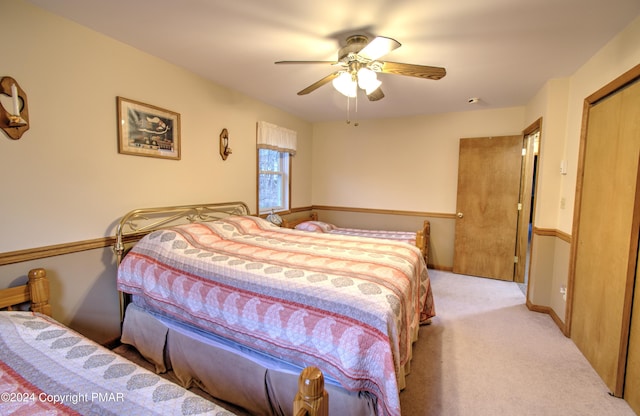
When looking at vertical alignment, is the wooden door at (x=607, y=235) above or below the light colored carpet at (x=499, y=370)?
above

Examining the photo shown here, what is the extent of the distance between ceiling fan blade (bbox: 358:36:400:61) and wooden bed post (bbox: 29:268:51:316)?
2468mm

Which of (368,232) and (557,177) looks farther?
(368,232)

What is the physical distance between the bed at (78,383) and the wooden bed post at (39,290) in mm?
417

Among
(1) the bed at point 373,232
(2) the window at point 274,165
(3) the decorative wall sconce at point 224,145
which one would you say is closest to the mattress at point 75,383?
(3) the decorative wall sconce at point 224,145

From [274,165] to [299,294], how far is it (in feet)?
9.84

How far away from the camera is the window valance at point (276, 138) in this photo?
371cm

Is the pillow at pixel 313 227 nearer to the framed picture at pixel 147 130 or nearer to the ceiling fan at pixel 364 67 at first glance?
the framed picture at pixel 147 130

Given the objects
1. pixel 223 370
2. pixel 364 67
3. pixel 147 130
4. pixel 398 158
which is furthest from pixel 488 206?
pixel 147 130

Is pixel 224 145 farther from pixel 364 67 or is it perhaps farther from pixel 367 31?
pixel 367 31

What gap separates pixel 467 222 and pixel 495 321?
5.45 ft

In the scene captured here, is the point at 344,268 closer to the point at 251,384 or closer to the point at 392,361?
the point at 392,361

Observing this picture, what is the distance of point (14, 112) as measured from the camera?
5.37 ft

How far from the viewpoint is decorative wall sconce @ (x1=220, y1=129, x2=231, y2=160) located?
3.15 m

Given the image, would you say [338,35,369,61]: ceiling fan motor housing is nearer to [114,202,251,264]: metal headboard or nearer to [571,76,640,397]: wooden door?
[571,76,640,397]: wooden door
